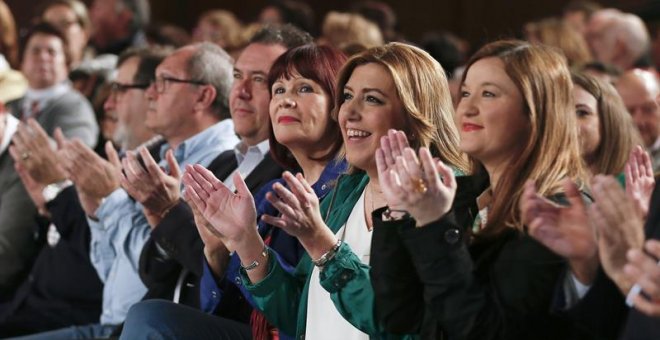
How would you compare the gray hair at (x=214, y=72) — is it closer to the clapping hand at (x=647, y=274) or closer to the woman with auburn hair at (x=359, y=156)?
the woman with auburn hair at (x=359, y=156)

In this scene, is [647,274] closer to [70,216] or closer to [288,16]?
[70,216]

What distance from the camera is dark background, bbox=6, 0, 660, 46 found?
365 inches

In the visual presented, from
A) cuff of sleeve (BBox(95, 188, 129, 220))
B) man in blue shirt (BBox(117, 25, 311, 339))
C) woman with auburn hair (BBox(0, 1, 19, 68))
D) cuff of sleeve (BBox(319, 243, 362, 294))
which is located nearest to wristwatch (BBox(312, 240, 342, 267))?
cuff of sleeve (BBox(319, 243, 362, 294))

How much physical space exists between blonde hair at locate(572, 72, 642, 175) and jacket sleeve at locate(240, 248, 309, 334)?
1.08 meters

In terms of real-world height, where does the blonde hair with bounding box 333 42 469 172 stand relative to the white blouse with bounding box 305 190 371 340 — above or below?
above

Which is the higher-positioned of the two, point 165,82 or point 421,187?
point 421,187

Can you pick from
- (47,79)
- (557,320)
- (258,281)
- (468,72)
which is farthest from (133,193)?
(47,79)

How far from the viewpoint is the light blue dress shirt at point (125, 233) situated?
13.5 ft

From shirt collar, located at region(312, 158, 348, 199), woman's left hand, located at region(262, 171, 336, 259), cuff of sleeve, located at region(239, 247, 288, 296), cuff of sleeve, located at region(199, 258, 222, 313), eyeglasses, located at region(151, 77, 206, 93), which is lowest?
cuff of sleeve, located at region(199, 258, 222, 313)

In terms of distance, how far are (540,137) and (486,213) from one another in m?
0.22

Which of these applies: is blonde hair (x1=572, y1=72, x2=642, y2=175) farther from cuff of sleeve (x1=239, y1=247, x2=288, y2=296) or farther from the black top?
the black top

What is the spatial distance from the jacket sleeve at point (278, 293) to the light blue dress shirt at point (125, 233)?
0.97m

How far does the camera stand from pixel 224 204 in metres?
3.13

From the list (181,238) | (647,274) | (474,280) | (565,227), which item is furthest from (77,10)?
(647,274)
